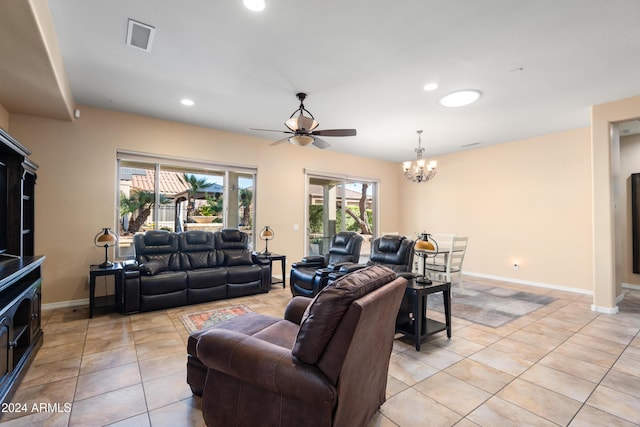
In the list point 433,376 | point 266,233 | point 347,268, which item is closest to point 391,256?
point 347,268

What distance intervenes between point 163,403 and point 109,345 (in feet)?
4.41

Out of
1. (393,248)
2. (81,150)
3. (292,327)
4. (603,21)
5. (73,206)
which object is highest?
(603,21)

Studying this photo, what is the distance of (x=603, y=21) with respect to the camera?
2.36 m

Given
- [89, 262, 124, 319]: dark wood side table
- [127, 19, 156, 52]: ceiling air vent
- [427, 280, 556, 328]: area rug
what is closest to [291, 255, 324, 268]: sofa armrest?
[427, 280, 556, 328]: area rug

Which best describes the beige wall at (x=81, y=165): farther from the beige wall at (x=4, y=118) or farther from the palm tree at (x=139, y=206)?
the palm tree at (x=139, y=206)

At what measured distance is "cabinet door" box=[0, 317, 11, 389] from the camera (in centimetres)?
191

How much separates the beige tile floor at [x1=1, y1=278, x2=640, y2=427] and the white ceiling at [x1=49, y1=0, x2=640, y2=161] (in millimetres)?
2892

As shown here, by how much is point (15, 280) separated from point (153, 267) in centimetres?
186

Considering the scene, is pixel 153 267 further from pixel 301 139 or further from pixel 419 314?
pixel 419 314

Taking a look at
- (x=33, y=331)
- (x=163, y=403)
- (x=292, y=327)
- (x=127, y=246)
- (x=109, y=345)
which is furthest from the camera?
(x=127, y=246)

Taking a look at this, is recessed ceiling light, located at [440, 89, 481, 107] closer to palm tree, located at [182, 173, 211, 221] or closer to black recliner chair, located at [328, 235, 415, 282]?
black recliner chair, located at [328, 235, 415, 282]

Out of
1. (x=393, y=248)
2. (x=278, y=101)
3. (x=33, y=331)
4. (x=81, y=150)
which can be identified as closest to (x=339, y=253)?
(x=393, y=248)

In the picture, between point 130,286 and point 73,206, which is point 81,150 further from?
point 130,286

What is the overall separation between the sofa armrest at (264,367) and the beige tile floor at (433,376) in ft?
2.11
